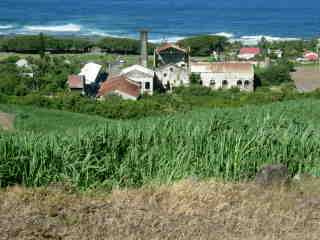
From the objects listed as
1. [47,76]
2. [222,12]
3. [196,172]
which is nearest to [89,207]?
[196,172]

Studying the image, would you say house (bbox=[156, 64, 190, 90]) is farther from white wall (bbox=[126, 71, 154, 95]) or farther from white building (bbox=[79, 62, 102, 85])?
white building (bbox=[79, 62, 102, 85])

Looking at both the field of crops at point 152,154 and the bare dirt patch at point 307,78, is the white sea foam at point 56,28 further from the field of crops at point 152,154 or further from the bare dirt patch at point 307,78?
the field of crops at point 152,154

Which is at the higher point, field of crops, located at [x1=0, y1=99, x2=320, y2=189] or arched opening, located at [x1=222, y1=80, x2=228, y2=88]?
field of crops, located at [x1=0, y1=99, x2=320, y2=189]

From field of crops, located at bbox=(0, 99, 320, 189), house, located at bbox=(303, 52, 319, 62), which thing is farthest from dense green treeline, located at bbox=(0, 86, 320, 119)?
house, located at bbox=(303, 52, 319, 62)

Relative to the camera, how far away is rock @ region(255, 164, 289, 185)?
20.3ft

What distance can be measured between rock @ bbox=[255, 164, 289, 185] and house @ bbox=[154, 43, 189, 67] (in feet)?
97.3

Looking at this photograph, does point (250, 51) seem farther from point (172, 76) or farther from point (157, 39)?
Answer: point (172, 76)

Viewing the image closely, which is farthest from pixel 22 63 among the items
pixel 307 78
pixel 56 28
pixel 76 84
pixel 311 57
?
pixel 56 28

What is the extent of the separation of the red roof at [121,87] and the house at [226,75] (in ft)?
14.4

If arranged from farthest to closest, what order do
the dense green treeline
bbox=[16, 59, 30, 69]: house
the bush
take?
the bush, bbox=[16, 59, 30, 69]: house, the dense green treeline

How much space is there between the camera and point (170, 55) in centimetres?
3638

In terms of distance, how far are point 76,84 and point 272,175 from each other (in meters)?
24.8

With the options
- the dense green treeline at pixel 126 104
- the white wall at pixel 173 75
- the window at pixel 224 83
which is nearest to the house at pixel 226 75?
the window at pixel 224 83

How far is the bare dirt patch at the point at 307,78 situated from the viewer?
109ft
